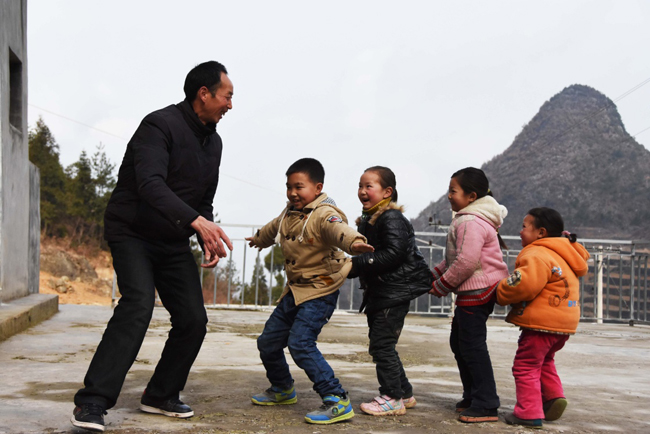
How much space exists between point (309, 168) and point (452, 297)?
35.3ft

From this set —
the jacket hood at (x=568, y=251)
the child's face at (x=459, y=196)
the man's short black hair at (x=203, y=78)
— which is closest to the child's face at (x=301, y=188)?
the man's short black hair at (x=203, y=78)

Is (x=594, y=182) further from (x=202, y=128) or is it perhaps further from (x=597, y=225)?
(x=202, y=128)

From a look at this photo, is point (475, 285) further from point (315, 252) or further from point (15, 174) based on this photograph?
point (15, 174)

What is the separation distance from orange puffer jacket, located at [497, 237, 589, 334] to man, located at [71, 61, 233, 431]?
1.51m

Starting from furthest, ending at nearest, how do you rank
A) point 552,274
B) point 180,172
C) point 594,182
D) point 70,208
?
1. point 594,182
2. point 70,208
3. point 552,274
4. point 180,172

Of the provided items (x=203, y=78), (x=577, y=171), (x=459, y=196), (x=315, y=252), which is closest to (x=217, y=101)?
(x=203, y=78)

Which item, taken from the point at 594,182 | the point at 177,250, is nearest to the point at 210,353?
the point at 177,250

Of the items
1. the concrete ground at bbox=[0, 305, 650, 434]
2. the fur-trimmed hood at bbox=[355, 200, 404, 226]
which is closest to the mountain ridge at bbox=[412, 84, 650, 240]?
the concrete ground at bbox=[0, 305, 650, 434]

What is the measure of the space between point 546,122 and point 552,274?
84893 mm

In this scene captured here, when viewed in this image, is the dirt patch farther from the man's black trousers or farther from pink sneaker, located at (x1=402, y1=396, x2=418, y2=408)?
pink sneaker, located at (x1=402, y1=396, x2=418, y2=408)

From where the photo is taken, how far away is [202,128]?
3.27 metres

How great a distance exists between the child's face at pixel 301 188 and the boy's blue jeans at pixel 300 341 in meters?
0.51

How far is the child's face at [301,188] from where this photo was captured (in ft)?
11.4

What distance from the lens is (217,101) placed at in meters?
3.26
